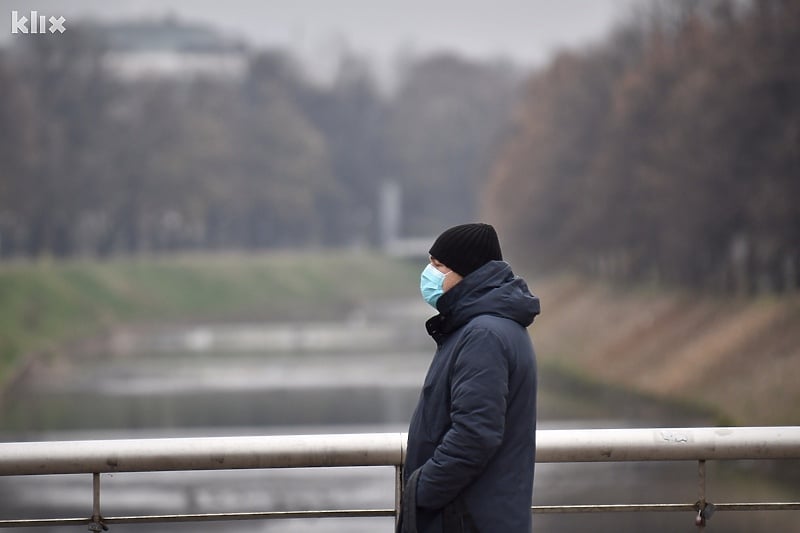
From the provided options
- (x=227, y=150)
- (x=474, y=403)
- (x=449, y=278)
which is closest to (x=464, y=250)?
(x=449, y=278)

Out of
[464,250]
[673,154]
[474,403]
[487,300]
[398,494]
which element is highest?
[673,154]

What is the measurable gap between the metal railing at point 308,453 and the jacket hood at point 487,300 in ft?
1.79

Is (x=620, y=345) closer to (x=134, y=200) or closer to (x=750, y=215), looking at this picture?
(x=750, y=215)

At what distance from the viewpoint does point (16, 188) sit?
60.6 m

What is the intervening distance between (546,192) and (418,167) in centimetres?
5511

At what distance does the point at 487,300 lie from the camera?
15.3 ft

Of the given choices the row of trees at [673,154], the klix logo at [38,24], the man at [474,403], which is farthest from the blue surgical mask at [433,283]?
the klix logo at [38,24]

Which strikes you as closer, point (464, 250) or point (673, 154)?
point (464, 250)

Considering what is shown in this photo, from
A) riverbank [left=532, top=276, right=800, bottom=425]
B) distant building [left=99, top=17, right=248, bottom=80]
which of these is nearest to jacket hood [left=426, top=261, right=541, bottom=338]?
riverbank [left=532, top=276, right=800, bottom=425]

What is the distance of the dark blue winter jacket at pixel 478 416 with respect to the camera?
4.50m

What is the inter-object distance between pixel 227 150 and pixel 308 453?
3251 inches

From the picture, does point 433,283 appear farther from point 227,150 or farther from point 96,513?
point 227,150

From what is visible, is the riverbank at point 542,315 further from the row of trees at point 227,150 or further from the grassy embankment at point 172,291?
the row of trees at point 227,150

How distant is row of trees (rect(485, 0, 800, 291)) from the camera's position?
34594 millimetres
